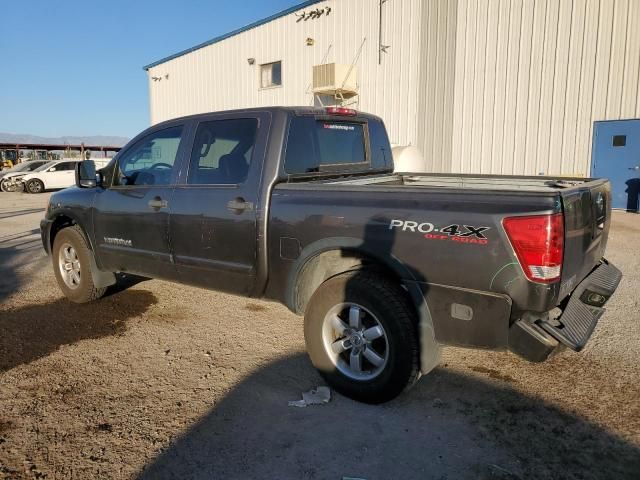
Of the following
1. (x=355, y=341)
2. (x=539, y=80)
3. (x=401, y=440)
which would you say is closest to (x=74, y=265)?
(x=355, y=341)

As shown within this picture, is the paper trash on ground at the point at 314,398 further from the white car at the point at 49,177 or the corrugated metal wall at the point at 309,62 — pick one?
the white car at the point at 49,177

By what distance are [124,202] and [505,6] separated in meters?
12.3

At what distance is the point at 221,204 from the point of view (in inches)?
152

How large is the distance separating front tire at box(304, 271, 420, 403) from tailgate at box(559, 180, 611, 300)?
3.04ft

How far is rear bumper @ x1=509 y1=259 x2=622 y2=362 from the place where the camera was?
2.66m

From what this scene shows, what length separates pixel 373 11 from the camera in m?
15.9

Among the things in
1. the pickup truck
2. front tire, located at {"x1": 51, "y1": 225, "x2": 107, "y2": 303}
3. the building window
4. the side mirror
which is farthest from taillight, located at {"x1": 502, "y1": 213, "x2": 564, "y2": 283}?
the building window

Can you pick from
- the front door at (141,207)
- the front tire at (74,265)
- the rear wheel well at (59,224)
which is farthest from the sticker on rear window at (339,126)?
the rear wheel well at (59,224)

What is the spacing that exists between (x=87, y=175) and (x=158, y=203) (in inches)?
45.1

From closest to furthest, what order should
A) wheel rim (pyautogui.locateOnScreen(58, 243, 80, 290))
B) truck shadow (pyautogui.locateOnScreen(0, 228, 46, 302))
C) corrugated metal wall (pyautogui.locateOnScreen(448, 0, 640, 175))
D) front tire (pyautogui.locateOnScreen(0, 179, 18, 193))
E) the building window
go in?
wheel rim (pyautogui.locateOnScreen(58, 243, 80, 290)) < truck shadow (pyautogui.locateOnScreen(0, 228, 46, 302)) < corrugated metal wall (pyautogui.locateOnScreen(448, 0, 640, 175)) < the building window < front tire (pyautogui.locateOnScreen(0, 179, 18, 193))

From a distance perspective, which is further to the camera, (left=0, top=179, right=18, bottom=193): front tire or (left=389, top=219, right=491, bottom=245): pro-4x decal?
(left=0, top=179, right=18, bottom=193): front tire

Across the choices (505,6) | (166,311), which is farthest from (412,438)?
(505,6)

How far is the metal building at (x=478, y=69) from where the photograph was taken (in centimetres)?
1206

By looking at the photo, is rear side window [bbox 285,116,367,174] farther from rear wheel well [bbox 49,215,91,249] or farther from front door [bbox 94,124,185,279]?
rear wheel well [bbox 49,215,91,249]
